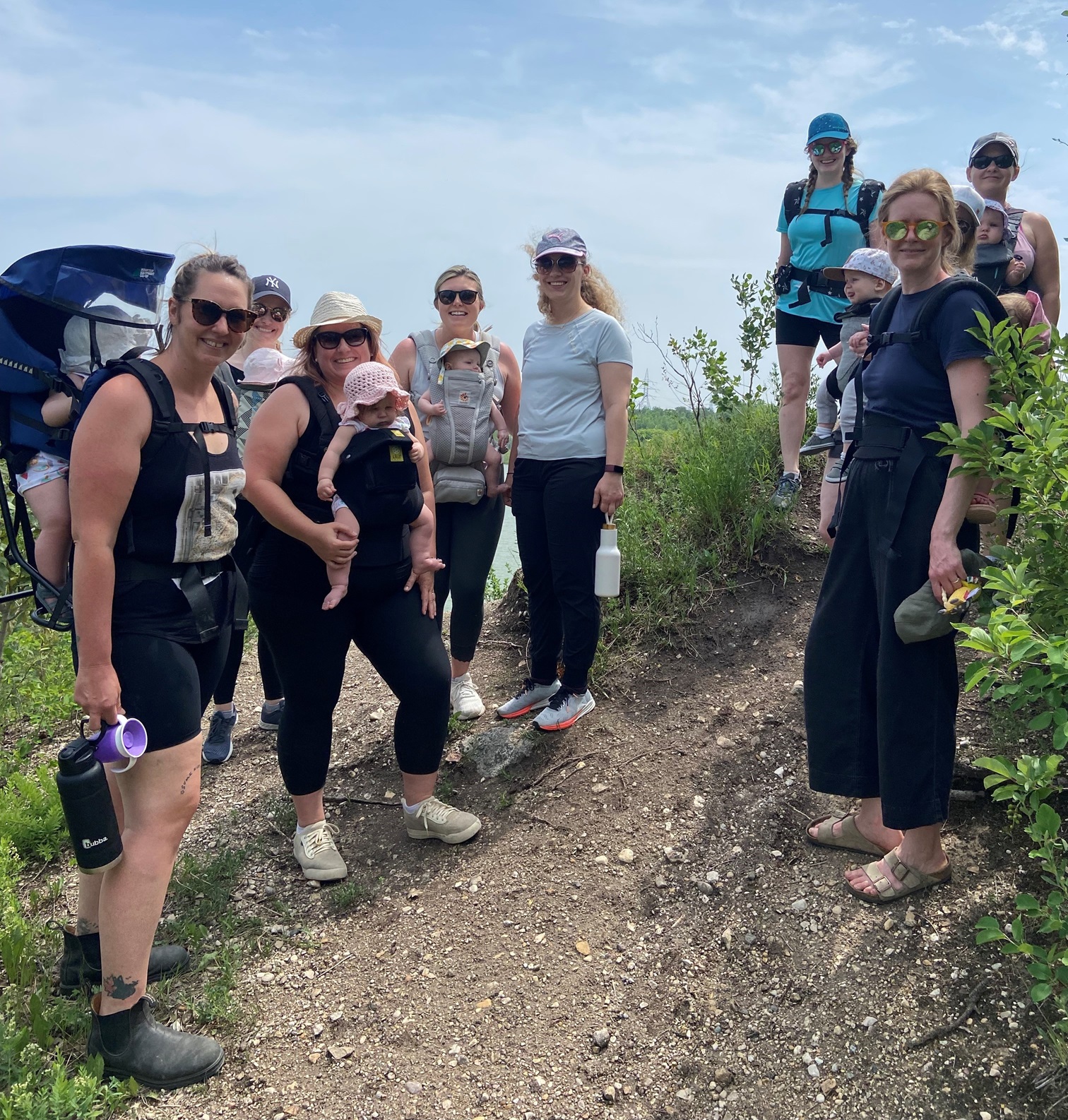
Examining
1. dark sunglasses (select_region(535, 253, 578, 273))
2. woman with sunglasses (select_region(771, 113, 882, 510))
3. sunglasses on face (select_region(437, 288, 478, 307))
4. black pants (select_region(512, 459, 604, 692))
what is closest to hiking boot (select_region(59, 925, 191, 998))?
black pants (select_region(512, 459, 604, 692))

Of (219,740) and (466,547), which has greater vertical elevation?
(466,547)

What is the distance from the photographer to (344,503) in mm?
2840

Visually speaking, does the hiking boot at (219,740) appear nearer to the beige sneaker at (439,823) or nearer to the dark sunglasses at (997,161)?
the beige sneaker at (439,823)

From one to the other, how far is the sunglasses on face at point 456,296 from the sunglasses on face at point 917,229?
1862 mm

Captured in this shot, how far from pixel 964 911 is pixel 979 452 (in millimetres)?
1444

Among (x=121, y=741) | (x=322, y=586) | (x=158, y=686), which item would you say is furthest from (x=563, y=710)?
(x=121, y=741)

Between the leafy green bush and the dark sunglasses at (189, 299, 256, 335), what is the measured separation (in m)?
1.94

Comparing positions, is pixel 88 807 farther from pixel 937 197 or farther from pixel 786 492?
pixel 786 492

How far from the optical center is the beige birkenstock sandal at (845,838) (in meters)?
2.94

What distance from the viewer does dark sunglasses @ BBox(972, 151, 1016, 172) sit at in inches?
162

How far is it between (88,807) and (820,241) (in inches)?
168

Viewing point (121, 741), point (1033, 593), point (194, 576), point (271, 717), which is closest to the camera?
point (1033, 593)

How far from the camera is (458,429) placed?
3.71 meters

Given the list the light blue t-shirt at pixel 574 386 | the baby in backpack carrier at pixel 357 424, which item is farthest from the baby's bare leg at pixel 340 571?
the light blue t-shirt at pixel 574 386
